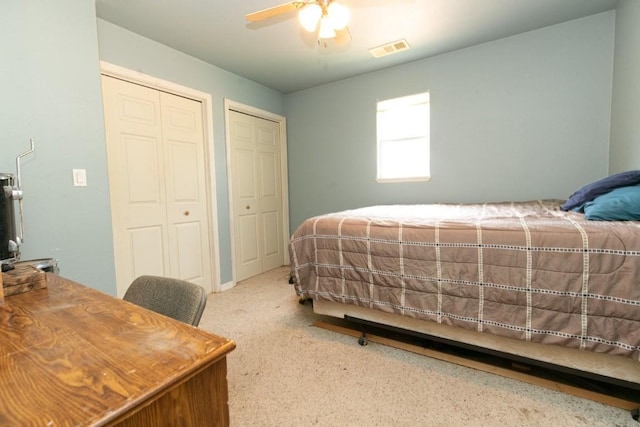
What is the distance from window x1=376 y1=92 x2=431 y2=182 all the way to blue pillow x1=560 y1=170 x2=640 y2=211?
146 cm

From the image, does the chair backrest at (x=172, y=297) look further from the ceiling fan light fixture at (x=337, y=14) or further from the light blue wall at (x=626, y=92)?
the light blue wall at (x=626, y=92)

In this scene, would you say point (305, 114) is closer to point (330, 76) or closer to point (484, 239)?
point (330, 76)

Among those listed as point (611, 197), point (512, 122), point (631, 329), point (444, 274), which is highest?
point (512, 122)

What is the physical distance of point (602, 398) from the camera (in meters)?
1.38

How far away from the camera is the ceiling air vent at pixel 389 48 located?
2.76 m

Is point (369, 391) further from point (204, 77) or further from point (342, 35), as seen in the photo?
point (204, 77)

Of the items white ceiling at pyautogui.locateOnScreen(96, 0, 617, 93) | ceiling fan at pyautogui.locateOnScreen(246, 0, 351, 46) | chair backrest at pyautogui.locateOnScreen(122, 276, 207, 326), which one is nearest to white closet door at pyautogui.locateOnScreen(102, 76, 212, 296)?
white ceiling at pyautogui.locateOnScreen(96, 0, 617, 93)

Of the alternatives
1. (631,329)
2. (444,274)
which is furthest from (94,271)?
(631,329)

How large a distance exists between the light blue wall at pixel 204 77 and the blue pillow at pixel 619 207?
3.08m

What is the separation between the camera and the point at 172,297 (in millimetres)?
1035

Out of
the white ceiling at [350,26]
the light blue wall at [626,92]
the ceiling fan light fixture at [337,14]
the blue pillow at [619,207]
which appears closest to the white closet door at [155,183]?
the white ceiling at [350,26]

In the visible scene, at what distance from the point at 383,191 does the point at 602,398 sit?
250cm

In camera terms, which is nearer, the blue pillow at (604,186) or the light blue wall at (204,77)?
the blue pillow at (604,186)

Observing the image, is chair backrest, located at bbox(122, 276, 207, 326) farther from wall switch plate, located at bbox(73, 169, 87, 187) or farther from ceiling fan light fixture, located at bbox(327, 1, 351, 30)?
ceiling fan light fixture, located at bbox(327, 1, 351, 30)
